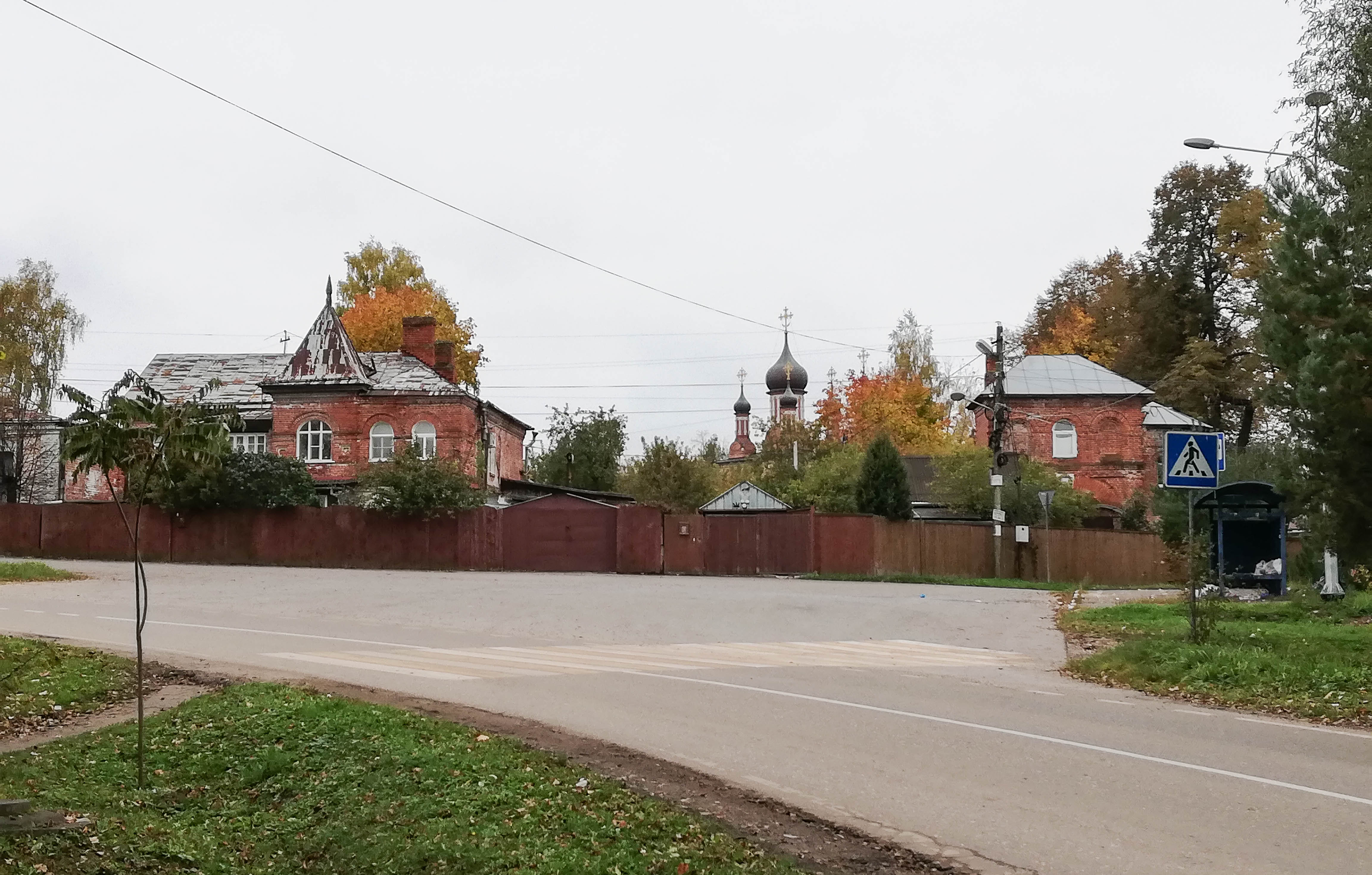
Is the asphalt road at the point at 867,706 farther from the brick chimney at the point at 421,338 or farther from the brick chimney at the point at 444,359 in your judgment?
the brick chimney at the point at 444,359

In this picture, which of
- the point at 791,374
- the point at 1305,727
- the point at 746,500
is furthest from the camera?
the point at 791,374

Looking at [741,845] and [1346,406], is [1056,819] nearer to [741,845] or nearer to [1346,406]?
[741,845]

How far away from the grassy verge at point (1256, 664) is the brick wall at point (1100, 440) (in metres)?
41.6

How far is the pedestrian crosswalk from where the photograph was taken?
15336mm

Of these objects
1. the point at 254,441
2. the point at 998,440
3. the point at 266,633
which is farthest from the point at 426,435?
→ the point at 266,633

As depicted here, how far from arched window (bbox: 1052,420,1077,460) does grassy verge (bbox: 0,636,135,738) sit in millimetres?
51866

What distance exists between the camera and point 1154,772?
895 centimetres

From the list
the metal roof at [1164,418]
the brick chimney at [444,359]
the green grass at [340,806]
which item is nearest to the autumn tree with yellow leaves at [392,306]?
the brick chimney at [444,359]

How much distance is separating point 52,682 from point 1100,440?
179ft

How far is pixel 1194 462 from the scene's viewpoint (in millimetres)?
15336

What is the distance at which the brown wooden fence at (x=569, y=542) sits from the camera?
38.7m

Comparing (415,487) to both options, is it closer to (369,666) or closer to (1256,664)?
(369,666)

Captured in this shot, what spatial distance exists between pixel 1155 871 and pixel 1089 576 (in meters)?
37.1

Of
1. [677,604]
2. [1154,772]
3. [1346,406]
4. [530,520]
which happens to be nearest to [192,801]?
[1154,772]
